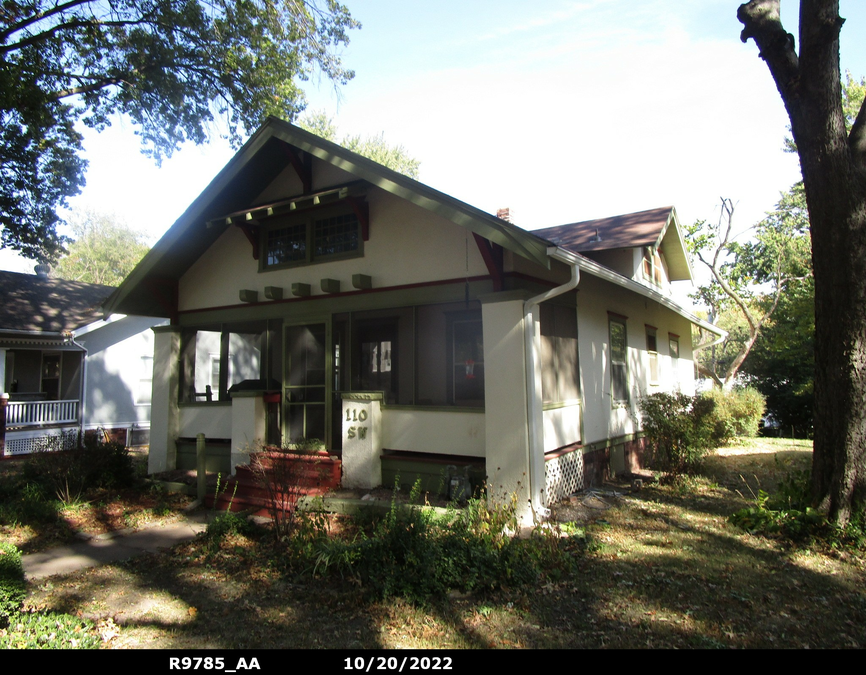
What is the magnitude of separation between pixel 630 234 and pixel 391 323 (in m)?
5.64

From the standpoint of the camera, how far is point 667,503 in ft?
27.5

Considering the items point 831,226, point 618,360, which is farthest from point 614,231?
point 831,226

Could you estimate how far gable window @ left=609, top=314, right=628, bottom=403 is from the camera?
11.0 metres

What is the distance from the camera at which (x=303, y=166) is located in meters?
9.77

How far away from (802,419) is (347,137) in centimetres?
3081

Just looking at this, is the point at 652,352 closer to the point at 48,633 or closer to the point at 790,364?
the point at 48,633

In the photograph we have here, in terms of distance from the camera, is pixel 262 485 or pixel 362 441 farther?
pixel 362 441

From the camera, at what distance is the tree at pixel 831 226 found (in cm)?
616

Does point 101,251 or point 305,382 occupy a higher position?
point 101,251

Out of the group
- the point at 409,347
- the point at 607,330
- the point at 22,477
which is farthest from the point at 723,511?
the point at 22,477

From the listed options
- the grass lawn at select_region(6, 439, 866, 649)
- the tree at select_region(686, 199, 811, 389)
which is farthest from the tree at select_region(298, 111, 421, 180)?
the grass lawn at select_region(6, 439, 866, 649)

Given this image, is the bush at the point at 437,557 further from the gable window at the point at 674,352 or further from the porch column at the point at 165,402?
the gable window at the point at 674,352

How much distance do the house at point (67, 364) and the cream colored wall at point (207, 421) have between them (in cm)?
809

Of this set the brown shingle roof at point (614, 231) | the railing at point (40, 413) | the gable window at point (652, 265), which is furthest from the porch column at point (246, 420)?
the railing at point (40, 413)
